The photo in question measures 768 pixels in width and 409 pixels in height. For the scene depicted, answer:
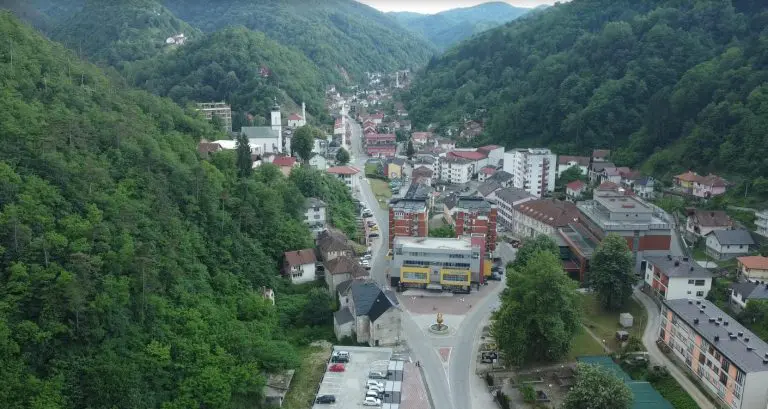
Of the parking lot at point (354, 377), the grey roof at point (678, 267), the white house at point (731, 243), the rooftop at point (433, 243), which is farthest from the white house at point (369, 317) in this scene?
the white house at point (731, 243)

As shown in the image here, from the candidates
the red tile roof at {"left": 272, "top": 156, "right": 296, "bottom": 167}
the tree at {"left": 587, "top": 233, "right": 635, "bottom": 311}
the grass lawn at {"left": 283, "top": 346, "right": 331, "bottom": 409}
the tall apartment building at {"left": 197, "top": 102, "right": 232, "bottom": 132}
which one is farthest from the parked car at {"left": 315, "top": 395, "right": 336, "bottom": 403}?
the tall apartment building at {"left": 197, "top": 102, "right": 232, "bottom": 132}

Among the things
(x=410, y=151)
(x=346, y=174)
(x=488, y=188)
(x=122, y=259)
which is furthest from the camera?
(x=410, y=151)

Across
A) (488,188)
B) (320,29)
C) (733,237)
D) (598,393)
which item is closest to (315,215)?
(488,188)

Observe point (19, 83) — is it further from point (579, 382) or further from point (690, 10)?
point (690, 10)

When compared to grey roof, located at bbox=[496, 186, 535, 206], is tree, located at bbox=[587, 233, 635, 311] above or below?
below

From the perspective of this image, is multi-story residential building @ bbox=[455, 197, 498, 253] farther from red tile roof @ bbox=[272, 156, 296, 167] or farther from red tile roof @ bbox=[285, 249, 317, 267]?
red tile roof @ bbox=[272, 156, 296, 167]

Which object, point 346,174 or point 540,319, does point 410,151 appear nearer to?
point 346,174

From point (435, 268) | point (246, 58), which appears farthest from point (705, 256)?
point (246, 58)

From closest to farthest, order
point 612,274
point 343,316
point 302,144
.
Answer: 1. point 343,316
2. point 612,274
3. point 302,144
